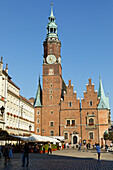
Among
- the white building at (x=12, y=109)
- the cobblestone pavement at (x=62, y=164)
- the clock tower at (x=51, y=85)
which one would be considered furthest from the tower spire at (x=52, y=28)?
the cobblestone pavement at (x=62, y=164)

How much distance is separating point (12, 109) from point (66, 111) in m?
20.6

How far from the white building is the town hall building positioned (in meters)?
5.14

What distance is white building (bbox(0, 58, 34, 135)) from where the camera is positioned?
4125cm

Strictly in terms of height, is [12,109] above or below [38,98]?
below

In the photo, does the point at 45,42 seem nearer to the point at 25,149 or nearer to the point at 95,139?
the point at 95,139

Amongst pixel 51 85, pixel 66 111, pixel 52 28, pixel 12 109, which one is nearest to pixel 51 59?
pixel 51 85

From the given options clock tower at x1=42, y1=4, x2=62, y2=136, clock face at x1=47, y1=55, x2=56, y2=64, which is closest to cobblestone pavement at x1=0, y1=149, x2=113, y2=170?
clock tower at x1=42, y1=4, x2=62, y2=136

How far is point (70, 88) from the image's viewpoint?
6706 centimetres

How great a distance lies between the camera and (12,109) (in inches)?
1932

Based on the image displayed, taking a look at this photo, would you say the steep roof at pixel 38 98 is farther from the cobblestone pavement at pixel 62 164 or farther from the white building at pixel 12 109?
the cobblestone pavement at pixel 62 164

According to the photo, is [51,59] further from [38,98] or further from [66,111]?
[66,111]

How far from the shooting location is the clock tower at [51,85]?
66.4 m

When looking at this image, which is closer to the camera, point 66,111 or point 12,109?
point 12,109

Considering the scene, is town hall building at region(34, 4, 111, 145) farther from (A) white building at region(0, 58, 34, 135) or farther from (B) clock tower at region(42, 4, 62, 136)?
(A) white building at region(0, 58, 34, 135)
